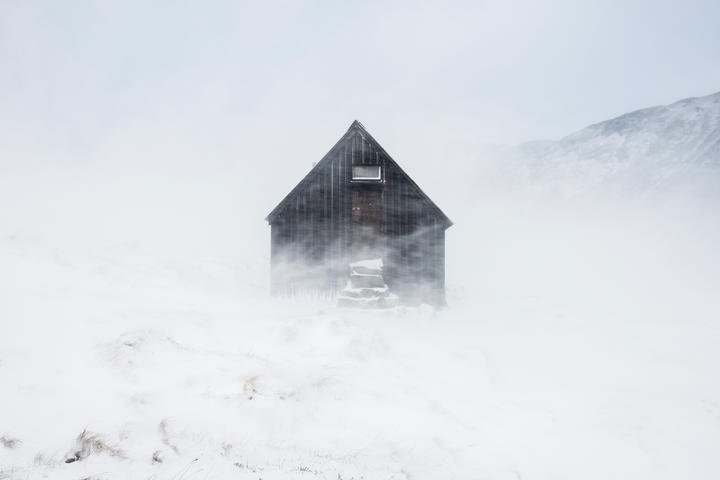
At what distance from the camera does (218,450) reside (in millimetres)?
4277

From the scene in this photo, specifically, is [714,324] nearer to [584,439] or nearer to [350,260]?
[584,439]

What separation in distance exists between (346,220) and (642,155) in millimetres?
62057

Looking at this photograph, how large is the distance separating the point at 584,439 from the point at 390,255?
1046cm

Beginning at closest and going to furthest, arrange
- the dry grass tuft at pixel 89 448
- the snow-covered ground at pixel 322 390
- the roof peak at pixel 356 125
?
1. the dry grass tuft at pixel 89 448
2. the snow-covered ground at pixel 322 390
3. the roof peak at pixel 356 125

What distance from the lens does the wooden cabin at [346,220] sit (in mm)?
15836

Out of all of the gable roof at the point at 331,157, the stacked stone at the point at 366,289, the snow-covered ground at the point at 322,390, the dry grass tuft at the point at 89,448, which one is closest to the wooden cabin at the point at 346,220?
the gable roof at the point at 331,157

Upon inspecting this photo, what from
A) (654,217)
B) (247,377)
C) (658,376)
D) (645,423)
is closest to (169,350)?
(247,377)

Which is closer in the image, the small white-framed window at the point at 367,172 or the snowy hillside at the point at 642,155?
the small white-framed window at the point at 367,172

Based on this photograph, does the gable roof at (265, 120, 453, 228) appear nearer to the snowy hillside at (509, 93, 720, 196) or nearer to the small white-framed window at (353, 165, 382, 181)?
the small white-framed window at (353, 165, 382, 181)

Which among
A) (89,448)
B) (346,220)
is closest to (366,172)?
(346,220)

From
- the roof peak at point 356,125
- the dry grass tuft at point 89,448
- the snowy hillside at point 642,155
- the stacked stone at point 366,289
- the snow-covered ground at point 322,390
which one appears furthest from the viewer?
the snowy hillside at point 642,155

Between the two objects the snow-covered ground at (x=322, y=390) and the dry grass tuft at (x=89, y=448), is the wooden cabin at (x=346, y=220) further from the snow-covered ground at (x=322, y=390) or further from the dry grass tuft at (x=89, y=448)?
the dry grass tuft at (x=89, y=448)

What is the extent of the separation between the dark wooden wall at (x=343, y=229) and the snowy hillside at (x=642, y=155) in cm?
4707

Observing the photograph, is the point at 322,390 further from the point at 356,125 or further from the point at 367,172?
the point at 356,125
